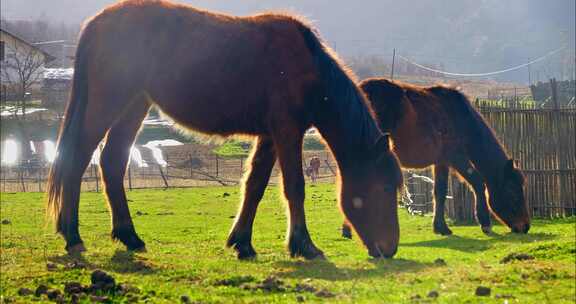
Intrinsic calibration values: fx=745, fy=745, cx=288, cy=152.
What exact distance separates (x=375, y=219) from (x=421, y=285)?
213 centimetres

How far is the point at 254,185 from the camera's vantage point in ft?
33.2

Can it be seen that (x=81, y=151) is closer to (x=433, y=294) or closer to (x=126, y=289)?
(x=126, y=289)

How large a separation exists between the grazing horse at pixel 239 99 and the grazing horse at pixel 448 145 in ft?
13.0

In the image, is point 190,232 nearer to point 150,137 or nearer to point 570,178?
point 570,178

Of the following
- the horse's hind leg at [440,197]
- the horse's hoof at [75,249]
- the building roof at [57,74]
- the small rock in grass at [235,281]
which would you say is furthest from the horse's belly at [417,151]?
the building roof at [57,74]

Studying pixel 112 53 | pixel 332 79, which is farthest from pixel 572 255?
pixel 112 53

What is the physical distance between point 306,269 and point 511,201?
6.82 meters

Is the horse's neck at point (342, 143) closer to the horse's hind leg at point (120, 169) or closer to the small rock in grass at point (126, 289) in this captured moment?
the horse's hind leg at point (120, 169)

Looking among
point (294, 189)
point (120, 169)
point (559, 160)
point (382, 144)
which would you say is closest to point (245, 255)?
point (294, 189)

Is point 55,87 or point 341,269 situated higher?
point 55,87

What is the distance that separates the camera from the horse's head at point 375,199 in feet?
30.0

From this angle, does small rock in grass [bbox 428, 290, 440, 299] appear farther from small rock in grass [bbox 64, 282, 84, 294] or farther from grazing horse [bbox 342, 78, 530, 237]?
grazing horse [bbox 342, 78, 530, 237]

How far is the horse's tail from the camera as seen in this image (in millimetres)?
9703

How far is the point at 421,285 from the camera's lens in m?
7.12
